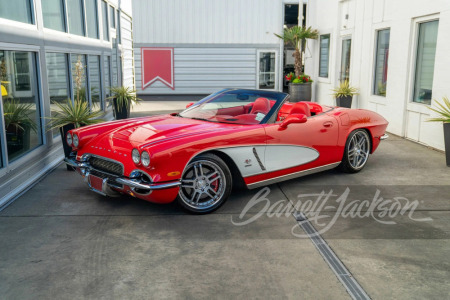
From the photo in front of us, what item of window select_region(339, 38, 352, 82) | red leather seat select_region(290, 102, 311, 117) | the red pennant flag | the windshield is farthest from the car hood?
the red pennant flag

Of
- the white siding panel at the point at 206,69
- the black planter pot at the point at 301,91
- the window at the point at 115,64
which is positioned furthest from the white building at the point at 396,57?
the window at the point at 115,64

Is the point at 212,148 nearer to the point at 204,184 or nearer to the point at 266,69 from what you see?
the point at 204,184

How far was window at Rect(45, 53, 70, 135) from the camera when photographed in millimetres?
7078

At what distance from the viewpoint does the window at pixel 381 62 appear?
10.6m

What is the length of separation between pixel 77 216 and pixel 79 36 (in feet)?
18.4

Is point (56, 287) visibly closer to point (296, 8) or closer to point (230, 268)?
point (230, 268)

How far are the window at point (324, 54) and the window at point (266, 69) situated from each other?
12.3 feet

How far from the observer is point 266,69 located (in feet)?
63.9

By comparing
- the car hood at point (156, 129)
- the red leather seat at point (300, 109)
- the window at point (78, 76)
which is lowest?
→ the car hood at point (156, 129)

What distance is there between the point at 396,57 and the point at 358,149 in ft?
14.2

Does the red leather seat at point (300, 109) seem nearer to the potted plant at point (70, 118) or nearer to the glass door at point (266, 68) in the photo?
the potted plant at point (70, 118)

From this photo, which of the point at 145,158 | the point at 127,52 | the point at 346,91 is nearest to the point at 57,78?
the point at 145,158

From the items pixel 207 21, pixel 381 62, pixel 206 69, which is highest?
pixel 207 21

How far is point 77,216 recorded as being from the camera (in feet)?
15.3
